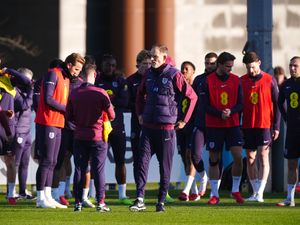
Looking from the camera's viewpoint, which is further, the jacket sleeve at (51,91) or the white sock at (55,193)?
the white sock at (55,193)

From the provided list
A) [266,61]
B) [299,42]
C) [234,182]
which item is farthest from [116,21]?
[234,182]

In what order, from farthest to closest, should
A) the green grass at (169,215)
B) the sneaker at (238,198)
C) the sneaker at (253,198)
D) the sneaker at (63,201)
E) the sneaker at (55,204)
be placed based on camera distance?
the sneaker at (253,198), the sneaker at (238,198), the sneaker at (63,201), the sneaker at (55,204), the green grass at (169,215)

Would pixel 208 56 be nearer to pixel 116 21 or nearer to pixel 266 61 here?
pixel 266 61

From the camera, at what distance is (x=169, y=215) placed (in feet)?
65.6

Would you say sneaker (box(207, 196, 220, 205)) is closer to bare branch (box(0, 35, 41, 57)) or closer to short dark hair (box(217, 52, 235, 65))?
short dark hair (box(217, 52, 235, 65))

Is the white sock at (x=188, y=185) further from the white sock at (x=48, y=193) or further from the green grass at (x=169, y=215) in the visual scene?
the white sock at (x=48, y=193)

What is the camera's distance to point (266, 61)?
2558cm

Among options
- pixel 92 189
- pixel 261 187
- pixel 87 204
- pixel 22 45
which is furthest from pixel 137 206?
pixel 22 45

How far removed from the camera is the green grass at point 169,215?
750 inches

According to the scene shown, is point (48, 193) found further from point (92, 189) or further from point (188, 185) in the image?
point (188, 185)

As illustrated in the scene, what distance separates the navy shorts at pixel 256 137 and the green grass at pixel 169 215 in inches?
41.4

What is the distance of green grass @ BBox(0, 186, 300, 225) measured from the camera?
19062mm

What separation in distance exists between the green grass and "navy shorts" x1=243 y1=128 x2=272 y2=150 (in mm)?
1052

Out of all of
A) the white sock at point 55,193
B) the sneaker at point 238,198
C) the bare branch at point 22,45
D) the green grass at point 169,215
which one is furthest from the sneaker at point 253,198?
the bare branch at point 22,45
